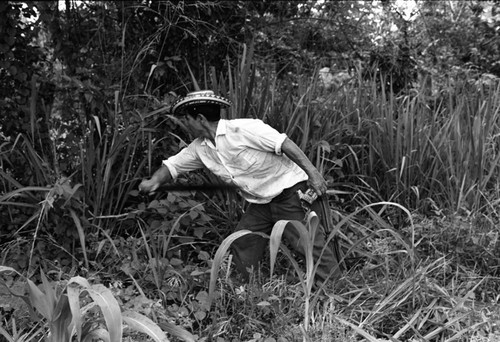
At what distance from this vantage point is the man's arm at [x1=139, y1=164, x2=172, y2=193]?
397 cm

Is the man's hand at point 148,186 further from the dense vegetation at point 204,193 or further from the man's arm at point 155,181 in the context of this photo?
the dense vegetation at point 204,193

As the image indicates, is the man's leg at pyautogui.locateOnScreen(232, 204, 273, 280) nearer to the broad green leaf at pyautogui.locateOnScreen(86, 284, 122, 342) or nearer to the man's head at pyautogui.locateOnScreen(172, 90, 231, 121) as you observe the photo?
the man's head at pyautogui.locateOnScreen(172, 90, 231, 121)

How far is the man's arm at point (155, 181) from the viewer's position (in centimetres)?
397

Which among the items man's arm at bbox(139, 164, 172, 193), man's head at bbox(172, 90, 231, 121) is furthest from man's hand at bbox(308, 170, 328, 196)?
man's arm at bbox(139, 164, 172, 193)

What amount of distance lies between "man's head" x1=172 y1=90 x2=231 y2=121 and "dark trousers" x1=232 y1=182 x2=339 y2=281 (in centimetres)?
64

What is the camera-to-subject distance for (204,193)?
183 inches

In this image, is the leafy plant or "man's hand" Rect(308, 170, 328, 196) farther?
"man's hand" Rect(308, 170, 328, 196)

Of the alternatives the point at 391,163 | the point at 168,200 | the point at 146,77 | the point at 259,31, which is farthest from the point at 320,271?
the point at 259,31

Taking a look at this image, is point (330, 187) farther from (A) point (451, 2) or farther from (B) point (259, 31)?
(A) point (451, 2)

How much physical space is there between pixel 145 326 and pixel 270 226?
1.65m

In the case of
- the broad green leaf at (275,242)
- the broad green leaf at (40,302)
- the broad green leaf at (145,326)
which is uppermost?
the broad green leaf at (275,242)

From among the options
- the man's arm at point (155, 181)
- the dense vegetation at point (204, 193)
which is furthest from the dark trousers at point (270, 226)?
the man's arm at point (155, 181)

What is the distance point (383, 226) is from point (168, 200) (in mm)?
1458

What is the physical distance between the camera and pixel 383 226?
14.1ft
